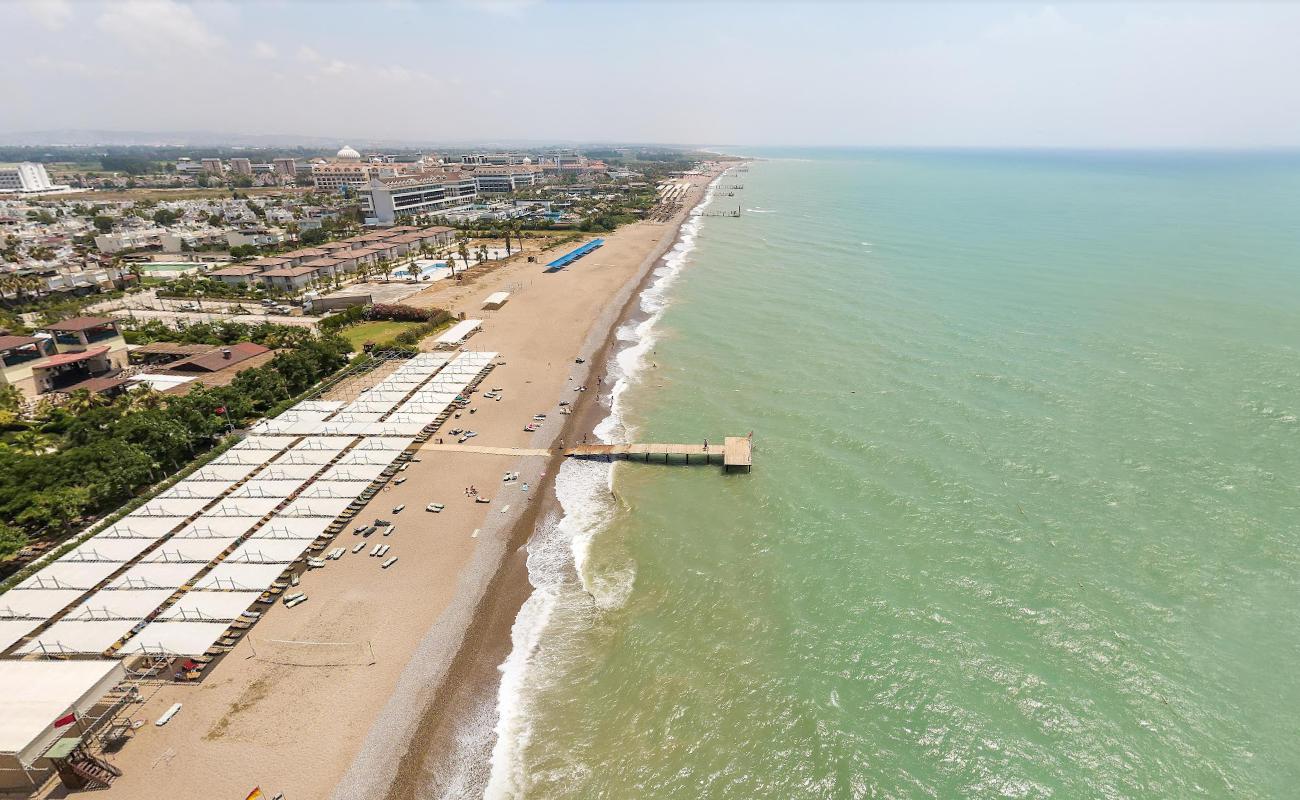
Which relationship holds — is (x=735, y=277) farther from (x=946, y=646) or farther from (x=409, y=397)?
(x=946, y=646)

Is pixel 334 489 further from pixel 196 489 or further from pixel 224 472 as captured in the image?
pixel 196 489

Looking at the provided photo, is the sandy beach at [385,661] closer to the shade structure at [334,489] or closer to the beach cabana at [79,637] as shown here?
the shade structure at [334,489]

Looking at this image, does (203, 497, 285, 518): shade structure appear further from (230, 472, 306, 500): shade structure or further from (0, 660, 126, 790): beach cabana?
(0, 660, 126, 790): beach cabana

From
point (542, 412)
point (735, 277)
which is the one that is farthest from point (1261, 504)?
point (735, 277)

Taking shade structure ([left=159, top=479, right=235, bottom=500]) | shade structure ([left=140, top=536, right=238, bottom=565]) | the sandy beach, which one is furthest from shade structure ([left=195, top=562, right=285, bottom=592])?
shade structure ([left=159, top=479, right=235, bottom=500])

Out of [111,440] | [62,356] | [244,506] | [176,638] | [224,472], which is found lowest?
[176,638]

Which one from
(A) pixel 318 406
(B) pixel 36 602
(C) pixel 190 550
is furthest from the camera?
(A) pixel 318 406

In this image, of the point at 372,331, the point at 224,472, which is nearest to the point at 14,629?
the point at 224,472

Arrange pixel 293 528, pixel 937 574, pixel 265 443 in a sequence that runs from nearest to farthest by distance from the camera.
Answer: pixel 937 574 → pixel 293 528 → pixel 265 443
